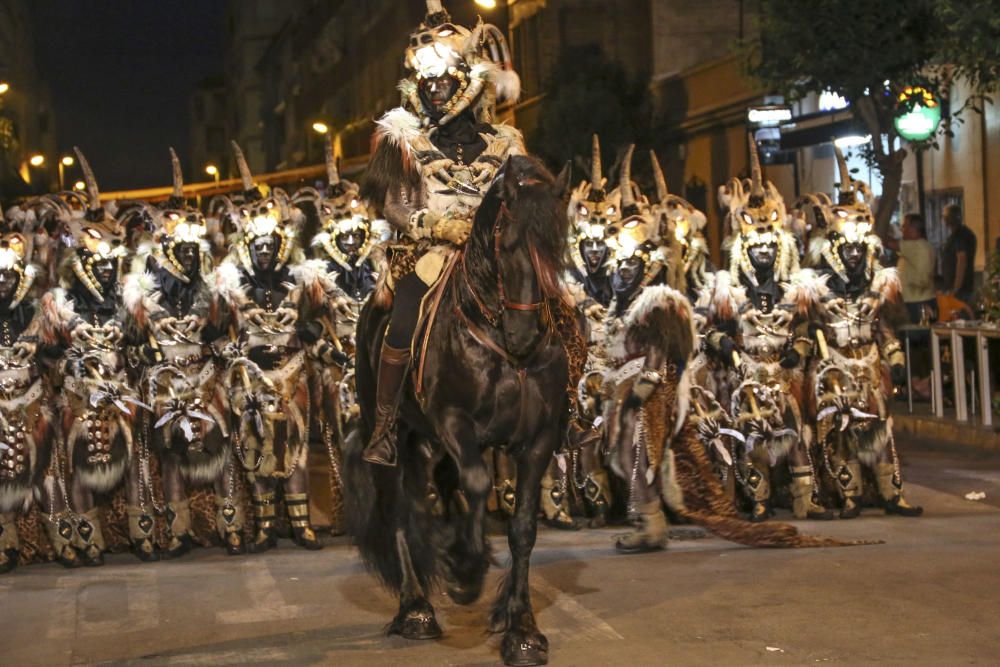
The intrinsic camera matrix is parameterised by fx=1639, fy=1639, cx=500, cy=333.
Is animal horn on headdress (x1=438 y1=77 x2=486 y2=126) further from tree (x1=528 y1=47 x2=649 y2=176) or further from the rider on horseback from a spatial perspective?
tree (x1=528 y1=47 x2=649 y2=176)

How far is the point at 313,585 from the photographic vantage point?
1037 cm

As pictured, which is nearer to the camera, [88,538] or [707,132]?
[88,538]

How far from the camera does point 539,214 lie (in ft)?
26.2

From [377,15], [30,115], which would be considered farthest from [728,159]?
[30,115]

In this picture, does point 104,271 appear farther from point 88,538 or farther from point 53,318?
point 88,538

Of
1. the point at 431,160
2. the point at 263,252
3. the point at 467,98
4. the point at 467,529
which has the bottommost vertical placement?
the point at 467,529

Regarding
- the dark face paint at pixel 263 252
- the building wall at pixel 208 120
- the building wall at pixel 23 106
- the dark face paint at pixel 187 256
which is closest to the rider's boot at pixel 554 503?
the dark face paint at pixel 263 252

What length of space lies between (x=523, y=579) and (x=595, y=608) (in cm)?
102

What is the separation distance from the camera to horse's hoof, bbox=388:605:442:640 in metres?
8.73

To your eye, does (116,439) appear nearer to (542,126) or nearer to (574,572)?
(574,572)

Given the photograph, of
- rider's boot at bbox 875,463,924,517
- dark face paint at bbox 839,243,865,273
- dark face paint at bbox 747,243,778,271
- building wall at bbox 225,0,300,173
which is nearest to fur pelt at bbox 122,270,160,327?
dark face paint at bbox 747,243,778,271

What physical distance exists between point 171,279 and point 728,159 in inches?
848

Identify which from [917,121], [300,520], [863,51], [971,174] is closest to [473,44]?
[300,520]

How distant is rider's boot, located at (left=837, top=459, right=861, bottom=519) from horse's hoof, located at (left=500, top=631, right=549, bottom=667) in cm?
493
